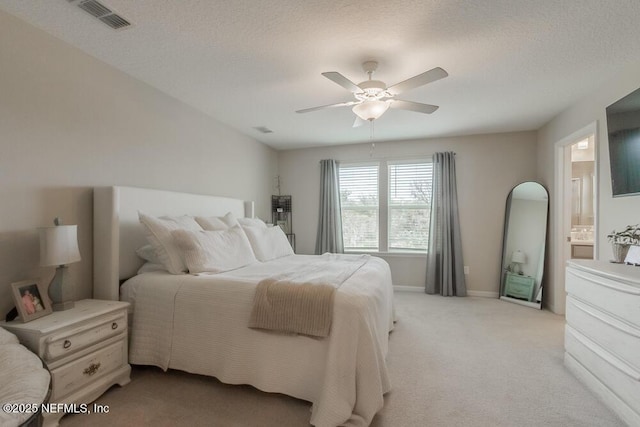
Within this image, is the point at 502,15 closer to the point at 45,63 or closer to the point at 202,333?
the point at 202,333

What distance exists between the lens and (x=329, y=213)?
513 centimetres

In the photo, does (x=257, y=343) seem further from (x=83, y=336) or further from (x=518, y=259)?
(x=518, y=259)

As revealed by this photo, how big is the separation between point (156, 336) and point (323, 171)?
3634 mm

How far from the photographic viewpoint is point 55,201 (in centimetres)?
214

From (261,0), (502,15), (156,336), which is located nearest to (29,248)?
(156,336)

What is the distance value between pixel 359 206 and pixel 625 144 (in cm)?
Result: 332

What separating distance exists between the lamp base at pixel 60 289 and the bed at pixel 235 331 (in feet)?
1.19

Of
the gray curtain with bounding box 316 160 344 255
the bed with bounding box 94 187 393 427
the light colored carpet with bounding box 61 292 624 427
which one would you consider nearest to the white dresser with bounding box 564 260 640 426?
the light colored carpet with bounding box 61 292 624 427

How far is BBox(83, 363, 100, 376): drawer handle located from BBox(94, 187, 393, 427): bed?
33 cm

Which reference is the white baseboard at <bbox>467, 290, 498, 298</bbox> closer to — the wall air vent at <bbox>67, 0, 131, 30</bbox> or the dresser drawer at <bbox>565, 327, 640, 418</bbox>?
the dresser drawer at <bbox>565, 327, 640, 418</bbox>

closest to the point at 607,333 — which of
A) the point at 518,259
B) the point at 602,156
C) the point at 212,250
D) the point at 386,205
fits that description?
the point at 602,156

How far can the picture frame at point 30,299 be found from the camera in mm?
1710

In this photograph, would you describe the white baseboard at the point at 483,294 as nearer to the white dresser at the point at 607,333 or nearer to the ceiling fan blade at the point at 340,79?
the white dresser at the point at 607,333

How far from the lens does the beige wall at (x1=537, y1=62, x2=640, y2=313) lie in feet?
7.97
